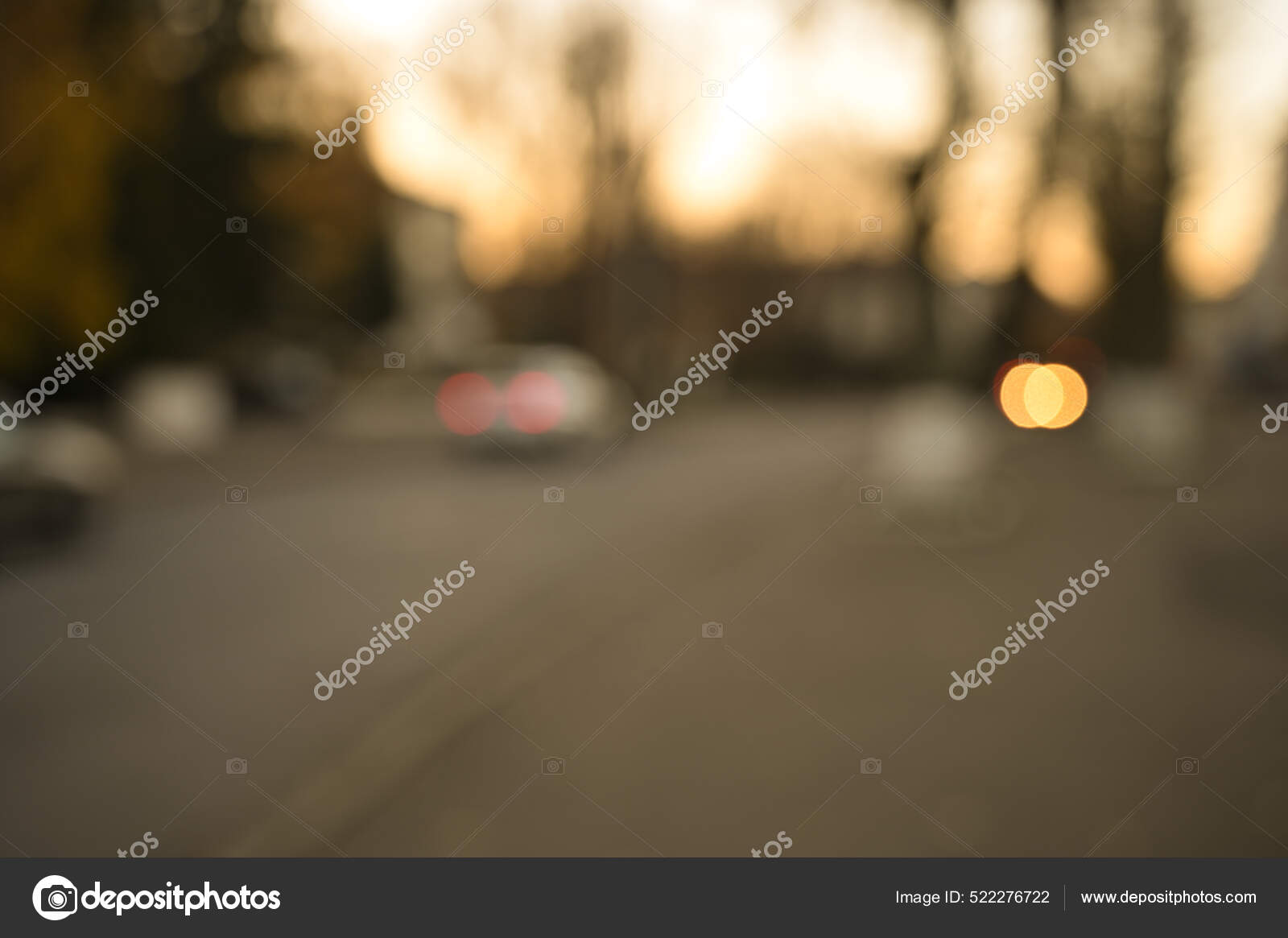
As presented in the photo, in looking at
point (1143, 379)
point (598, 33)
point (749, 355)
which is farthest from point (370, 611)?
point (749, 355)

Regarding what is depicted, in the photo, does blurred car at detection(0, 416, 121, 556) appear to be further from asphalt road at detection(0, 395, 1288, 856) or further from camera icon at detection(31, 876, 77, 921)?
camera icon at detection(31, 876, 77, 921)

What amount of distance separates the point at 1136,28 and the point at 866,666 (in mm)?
13559

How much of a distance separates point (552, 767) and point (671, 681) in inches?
59.8

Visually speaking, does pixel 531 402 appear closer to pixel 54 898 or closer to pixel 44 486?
pixel 44 486

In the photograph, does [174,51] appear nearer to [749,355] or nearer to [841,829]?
[841,829]

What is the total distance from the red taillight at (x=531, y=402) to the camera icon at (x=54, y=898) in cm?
1440

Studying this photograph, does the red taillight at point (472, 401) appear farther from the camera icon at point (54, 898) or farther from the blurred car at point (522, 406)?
the camera icon at point (54, 898)

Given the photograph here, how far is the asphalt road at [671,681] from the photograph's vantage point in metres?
4.04

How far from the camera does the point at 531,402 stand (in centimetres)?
1745

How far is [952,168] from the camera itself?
42.9 ft

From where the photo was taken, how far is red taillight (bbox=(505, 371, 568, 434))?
686 inches

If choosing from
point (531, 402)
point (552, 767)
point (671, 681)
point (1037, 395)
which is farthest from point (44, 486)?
point (1037, 395)

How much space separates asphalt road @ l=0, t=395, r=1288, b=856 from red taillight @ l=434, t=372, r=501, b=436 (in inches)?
194

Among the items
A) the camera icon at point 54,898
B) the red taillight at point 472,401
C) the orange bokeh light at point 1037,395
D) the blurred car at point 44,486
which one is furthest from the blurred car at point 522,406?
the camera icon at point 54,898
